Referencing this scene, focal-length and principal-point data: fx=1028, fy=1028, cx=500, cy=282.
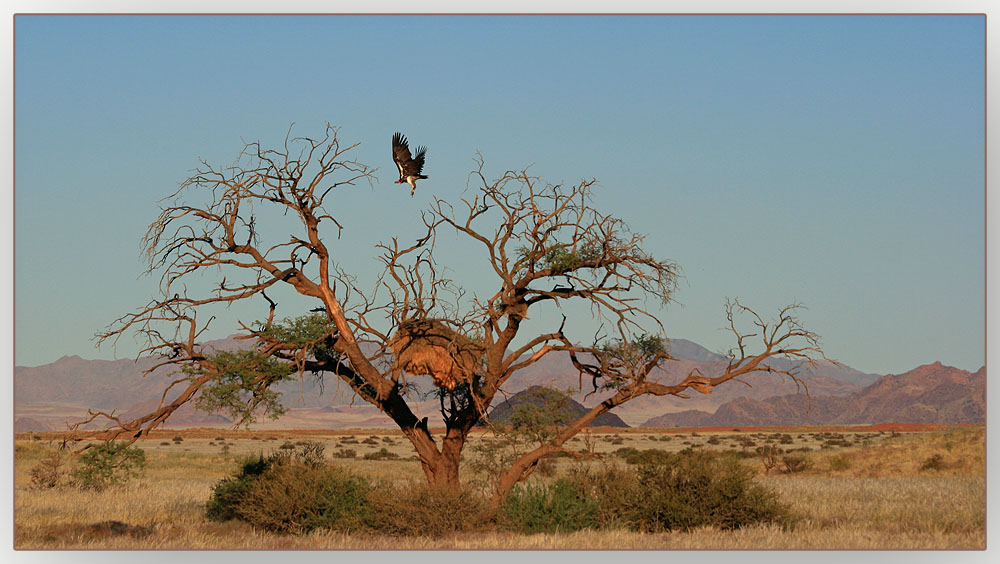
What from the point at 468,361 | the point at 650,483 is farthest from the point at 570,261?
the point at 650,483

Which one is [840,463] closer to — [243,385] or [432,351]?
[432,351]

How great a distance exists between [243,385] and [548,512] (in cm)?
672

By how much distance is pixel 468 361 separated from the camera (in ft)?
69.3

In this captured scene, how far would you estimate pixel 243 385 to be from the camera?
67.2ft

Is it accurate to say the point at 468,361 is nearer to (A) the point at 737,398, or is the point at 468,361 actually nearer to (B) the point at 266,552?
(B) the point at 266,552

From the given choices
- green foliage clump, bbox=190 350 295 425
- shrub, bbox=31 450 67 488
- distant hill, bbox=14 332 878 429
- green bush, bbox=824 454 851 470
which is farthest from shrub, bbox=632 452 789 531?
distant hill, bbox=14 332 878 429

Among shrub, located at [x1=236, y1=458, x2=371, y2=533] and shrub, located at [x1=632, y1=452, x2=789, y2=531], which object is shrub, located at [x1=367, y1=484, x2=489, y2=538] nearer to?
shrub, located at [x1=236, y1=458, x2=371, y2=533]

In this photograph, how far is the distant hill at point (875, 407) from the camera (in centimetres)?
12625

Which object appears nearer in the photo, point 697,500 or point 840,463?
point 697,500

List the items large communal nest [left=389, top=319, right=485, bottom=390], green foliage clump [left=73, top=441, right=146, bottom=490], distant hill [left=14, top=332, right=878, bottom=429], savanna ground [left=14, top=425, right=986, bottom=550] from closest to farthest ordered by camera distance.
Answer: savanna ground [left=14, top=425, right=986, bottom=550], large communal nest [left=389, top=319, right=485, bottom=390], green foliage clump [left=73, top=441, right=146, bottom=490], distant hill [left=14, top=332, right=878, bottom=429]

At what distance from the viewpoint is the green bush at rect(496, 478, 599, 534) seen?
68.8 feet

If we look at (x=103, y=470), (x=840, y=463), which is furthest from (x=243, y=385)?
(x=840, y=463)

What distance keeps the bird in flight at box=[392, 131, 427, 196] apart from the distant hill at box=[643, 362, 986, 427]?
A: 106m

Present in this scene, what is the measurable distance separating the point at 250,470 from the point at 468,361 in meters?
6.20
